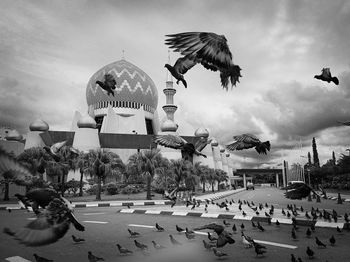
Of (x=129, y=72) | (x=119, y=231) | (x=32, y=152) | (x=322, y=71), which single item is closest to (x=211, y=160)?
(x=129, y=72)

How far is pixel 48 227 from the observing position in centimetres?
266

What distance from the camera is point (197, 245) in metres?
8.12

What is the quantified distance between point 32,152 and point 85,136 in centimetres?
2156

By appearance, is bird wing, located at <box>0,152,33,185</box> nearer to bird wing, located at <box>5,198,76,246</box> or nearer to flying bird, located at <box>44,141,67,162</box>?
bird wing, located at <box>5,198,76,246</box>

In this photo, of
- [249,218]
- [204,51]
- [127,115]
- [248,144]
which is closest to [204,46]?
[204,51]

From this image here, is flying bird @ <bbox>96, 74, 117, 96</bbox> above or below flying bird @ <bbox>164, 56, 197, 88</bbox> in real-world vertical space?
above

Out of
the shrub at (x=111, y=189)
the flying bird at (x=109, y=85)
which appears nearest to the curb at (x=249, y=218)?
the flying bird at (x=109, y=85)

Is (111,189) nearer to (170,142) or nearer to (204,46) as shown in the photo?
(170,142)

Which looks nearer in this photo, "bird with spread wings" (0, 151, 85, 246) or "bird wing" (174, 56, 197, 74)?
"bird with spread wings" (0, 151, 85, 246)

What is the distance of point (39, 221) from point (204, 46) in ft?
7.03

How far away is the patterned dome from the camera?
80.9m

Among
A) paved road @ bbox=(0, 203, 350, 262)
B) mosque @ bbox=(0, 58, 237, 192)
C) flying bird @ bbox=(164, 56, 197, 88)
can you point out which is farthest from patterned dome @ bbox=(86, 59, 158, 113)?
flying bird @ bbox=(164, 56, 197, 88)

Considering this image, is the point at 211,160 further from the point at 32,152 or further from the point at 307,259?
the point at 307,259

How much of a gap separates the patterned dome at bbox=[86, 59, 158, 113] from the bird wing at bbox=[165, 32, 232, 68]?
77895 millimetres
